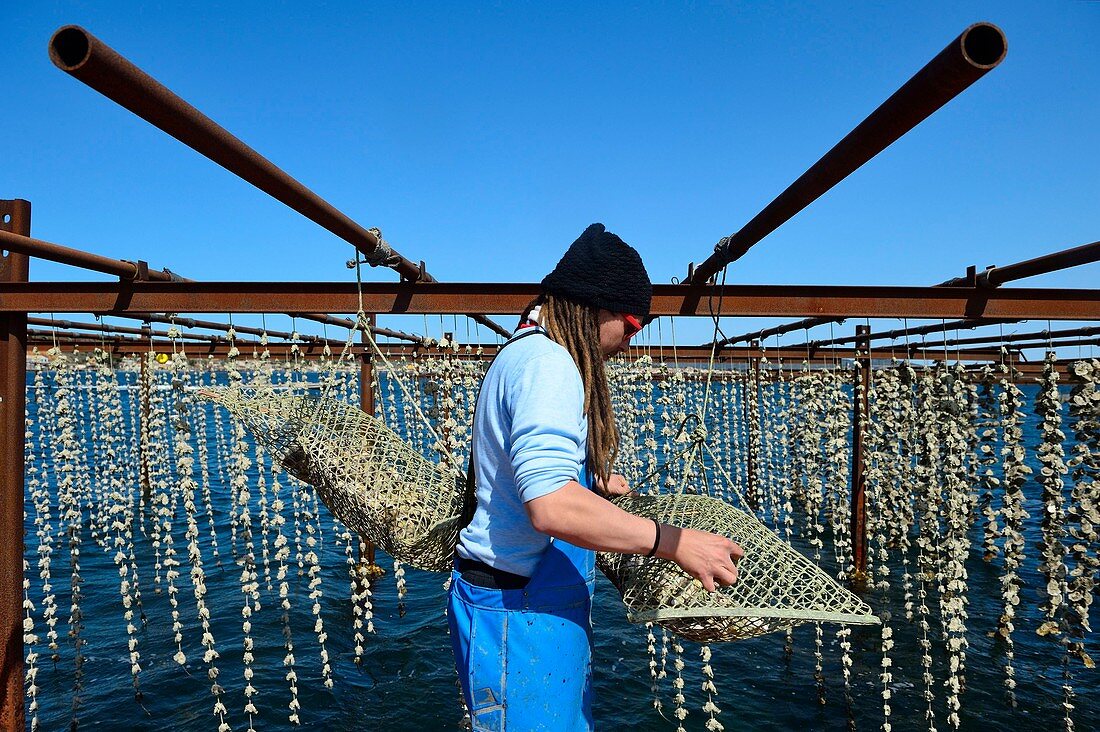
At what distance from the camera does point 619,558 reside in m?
2.70

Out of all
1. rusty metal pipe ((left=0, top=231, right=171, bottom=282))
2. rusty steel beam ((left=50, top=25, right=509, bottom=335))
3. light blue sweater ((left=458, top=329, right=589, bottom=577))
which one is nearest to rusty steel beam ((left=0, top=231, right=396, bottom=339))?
rusty metal pipe ((left=0, top=231, right=171, bottom=282))

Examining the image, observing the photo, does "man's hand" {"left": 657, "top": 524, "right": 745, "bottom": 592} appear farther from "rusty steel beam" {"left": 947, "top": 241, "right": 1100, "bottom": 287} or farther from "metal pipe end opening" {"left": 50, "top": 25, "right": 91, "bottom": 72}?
"rusty steel beam" {"left": 947, "top": 241, "right": 1100, "bottom": 287}

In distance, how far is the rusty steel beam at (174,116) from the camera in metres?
1.43

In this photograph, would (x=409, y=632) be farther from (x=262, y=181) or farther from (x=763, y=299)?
(x=262, y=181)

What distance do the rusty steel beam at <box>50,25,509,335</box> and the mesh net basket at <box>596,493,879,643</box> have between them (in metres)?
1.93

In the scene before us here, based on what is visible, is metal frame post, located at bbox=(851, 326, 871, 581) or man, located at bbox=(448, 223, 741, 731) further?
metal frame post, located at bbox=(851, 326, 871, 581)

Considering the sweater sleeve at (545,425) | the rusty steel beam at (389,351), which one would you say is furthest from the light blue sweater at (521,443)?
the rusty steel beam at (389,351)

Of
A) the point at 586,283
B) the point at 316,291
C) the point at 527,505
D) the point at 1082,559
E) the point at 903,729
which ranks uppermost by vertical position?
the point at 316,291

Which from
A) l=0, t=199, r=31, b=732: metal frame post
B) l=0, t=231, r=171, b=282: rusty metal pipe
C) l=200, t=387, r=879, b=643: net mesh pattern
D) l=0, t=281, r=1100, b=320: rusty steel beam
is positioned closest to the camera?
l=200, t=387, r=879, b=643: net mesh pattern

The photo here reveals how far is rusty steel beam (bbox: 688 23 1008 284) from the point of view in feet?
4.90

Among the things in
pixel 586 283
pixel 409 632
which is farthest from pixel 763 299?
pixel 409 632

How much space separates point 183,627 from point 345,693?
2.97 metres

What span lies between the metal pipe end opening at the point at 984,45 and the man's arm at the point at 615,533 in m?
1.37

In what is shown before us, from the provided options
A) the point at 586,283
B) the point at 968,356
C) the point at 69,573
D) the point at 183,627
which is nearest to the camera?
the point at 586,283
